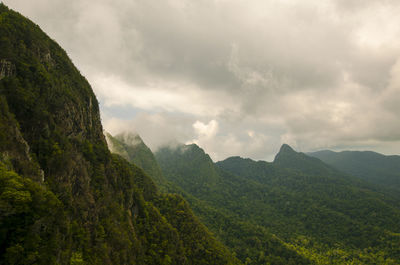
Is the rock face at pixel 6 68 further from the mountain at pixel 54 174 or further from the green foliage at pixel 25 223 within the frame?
the green foliage at pixel 25 223

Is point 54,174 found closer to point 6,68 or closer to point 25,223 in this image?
point 25,223

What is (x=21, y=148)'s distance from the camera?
29.1 metres

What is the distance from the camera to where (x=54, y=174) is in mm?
34906

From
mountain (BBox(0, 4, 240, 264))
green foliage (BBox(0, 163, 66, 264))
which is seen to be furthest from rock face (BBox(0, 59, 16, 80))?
green foliage (BBox(0, 163, 66, 264))

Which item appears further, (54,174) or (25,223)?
(54,174)

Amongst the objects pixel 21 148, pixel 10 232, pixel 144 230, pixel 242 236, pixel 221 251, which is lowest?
pixel 242 236

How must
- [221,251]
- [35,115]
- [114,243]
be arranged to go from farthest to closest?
[221,251], [114,243], [35,115]

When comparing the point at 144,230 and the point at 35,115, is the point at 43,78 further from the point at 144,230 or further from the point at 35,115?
the point at 144,230

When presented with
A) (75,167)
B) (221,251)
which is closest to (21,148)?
(75,167)

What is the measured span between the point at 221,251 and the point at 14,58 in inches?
4099

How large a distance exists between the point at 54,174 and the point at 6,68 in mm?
20475

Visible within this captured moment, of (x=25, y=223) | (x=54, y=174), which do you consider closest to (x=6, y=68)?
(x=54, y=174)

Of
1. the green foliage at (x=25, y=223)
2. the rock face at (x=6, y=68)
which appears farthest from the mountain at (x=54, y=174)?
the rock face at (x=6, y=68)

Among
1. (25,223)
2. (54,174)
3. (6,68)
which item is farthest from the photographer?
(54,174)
